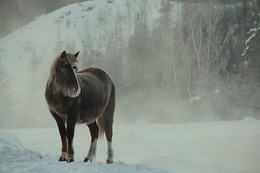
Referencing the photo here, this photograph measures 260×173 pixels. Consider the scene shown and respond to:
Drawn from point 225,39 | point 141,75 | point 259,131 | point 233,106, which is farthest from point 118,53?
point 259,131

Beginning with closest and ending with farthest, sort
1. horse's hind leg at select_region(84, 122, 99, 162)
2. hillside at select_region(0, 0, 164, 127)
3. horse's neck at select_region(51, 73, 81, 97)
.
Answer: horse's neck at select_region(51, 73, 81, 97)
horse's hind leg at select_region(84, 122, 99, 162)
hillside at select_region(0, 0, 164, 127)

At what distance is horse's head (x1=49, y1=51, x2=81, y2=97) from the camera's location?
6.21 m

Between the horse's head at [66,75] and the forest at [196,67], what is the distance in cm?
3412

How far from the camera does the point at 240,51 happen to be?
48406mm

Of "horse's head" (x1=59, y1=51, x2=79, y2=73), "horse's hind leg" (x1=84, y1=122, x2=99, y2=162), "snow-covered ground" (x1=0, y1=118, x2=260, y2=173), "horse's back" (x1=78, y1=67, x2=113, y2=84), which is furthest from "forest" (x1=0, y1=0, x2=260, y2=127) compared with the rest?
"horse's head" (x1=59, y1=51, x2=79, y2=73)

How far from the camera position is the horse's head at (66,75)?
6207 millimetres

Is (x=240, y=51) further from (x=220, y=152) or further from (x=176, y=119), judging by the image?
(x=220, y=152)

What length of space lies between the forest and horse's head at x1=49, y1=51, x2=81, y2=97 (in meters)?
34.1

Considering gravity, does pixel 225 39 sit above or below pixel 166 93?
above

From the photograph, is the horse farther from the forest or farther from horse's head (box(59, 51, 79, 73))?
the forest

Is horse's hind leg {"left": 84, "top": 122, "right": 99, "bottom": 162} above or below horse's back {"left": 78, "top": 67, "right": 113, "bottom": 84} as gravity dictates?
below

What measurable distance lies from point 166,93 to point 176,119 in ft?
21.2

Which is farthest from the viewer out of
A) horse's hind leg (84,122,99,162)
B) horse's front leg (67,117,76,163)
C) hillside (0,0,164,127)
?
hillside (0,0,164,127)

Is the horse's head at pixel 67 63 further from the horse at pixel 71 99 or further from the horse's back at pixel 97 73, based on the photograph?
the horse's back at pixel 97 73
